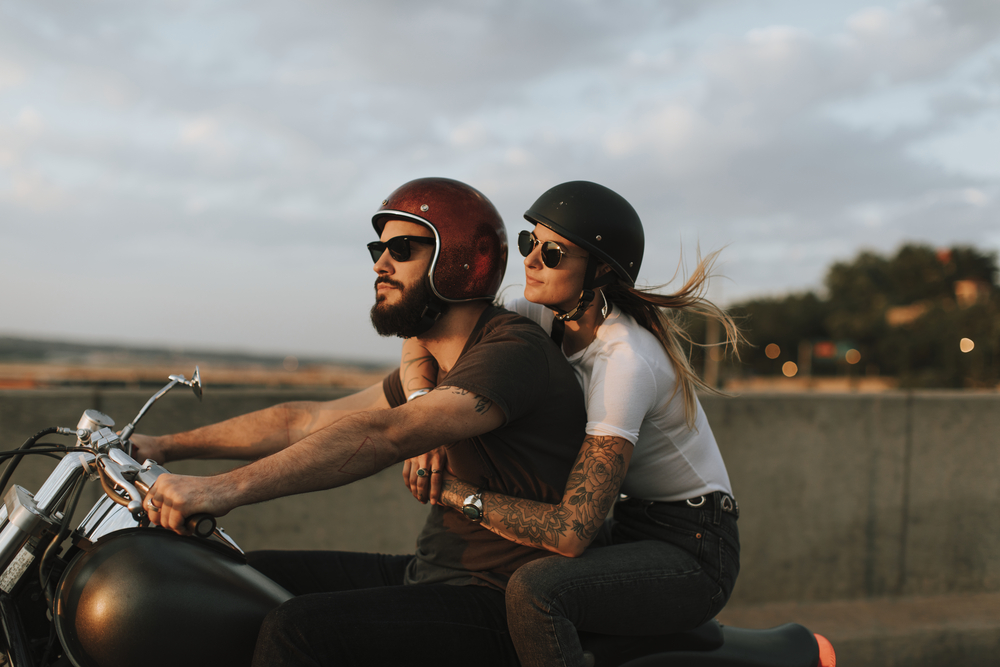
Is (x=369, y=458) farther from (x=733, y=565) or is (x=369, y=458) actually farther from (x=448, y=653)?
(x=733, y=565)

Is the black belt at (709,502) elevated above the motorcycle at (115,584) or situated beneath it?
elevated above

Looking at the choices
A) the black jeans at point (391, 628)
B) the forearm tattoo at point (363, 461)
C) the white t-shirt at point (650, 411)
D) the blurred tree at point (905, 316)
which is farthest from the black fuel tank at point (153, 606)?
the blurred tree at point (905, 316)

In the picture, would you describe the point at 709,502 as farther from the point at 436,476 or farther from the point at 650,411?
the point at 436,476

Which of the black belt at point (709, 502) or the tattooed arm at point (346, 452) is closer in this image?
the tattooed arm at point (346, 452)

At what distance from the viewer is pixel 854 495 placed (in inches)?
204

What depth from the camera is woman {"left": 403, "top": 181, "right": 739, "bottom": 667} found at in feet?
7.25

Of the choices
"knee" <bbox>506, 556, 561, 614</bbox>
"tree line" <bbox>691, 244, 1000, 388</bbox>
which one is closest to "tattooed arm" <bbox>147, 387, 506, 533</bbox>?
"knee" <bbox>506, 556, 561, 614</bbox>

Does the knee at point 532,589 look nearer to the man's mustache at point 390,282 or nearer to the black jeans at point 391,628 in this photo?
the black jeans at point 391,628

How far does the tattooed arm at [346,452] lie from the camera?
6.26 feet

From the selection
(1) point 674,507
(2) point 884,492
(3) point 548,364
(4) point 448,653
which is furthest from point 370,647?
(2) point 884,492

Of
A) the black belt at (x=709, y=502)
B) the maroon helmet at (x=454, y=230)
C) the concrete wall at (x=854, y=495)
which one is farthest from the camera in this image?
the concrete wall at (x=854, y=495)

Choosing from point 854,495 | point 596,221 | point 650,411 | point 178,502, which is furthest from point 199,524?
point 854,495

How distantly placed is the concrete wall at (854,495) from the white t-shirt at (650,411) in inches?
82.9

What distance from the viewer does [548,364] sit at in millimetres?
2455
